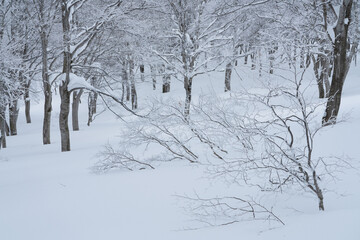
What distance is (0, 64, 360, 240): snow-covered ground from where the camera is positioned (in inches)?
118

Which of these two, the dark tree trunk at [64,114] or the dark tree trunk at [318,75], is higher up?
the dark tree trunk at [318,75]

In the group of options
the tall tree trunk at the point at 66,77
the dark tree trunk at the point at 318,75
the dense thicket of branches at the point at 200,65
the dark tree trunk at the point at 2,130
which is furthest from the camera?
the dark tree trunk at the point at 2,130

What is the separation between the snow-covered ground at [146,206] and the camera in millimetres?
2992

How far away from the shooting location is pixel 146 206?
461 cm

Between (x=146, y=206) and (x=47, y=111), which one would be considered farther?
(x=47, y=111)

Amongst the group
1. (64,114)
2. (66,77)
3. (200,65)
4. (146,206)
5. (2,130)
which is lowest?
(146,206)

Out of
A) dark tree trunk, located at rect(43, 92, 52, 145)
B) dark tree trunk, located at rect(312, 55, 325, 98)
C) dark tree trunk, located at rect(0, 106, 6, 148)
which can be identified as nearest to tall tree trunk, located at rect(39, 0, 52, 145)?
dark tree trunk, located at rect(43, 92, 52, 145)

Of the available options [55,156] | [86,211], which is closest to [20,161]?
[55,156]

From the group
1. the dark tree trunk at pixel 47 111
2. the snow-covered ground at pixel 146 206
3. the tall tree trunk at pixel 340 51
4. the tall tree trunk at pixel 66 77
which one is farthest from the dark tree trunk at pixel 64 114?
the tall tree trunk at pixel 340 51

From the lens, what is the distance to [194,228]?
11.5 ft

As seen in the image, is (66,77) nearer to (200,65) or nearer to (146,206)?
(200,65)

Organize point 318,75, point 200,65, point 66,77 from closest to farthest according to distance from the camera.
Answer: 1. point 318,75
2. point 66,77
3. point 200,65

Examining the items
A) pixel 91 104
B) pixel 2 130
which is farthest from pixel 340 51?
pixel 91 104

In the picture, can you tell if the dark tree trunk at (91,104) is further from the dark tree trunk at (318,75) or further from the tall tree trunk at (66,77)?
the dark tree trunk at (318,75)
